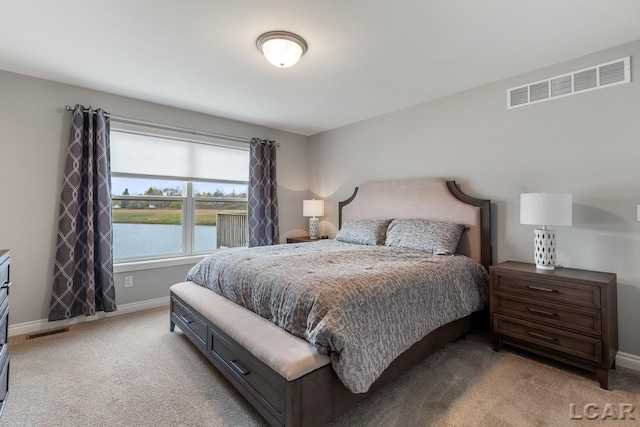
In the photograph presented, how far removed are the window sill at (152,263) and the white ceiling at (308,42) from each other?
1.91m

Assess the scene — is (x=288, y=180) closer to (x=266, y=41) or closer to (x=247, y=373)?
(x=266, y=41)

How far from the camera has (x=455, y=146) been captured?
3.21m

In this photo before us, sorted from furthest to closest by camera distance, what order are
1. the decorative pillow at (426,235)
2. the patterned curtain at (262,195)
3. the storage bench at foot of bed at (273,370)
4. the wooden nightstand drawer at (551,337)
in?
the patterned curtain at (262,195)
the decorative pillow at (426,235)
the wooden nightstand drawer at (551,337)
the storage bench at foot of bed at (273,370)

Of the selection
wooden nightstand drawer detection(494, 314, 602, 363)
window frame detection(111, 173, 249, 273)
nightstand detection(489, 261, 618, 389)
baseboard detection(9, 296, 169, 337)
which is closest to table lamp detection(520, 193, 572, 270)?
nightstand detection(489, 261, 618, 389)

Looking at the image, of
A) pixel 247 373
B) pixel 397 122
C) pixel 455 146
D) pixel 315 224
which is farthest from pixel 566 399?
pixel 315 224

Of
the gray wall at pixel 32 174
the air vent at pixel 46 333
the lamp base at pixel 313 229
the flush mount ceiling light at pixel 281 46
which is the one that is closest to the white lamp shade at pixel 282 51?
the flush mount ceiling light at pixel 281 46

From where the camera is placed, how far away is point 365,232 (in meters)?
3.54

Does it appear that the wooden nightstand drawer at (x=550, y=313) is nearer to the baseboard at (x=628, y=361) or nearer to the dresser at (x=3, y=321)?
the baseboard at (x=628, y=361)

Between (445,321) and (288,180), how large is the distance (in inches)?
128

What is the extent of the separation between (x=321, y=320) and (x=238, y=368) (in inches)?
25.4

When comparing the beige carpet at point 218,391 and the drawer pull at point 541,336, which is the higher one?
the drawer pull at point 541,336

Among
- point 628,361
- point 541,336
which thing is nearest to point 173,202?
point 541,336

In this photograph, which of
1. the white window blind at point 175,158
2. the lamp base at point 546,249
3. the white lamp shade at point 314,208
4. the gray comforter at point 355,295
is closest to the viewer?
the gray comforter at point 355,295

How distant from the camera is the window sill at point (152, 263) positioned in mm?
3291
